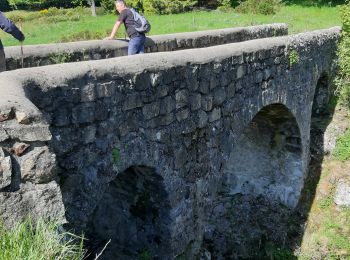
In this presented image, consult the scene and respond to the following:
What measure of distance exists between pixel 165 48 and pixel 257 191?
4082 mm

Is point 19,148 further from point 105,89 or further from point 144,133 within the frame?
point 144,133

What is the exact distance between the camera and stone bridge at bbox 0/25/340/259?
294 cm

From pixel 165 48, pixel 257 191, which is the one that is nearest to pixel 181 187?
pixel 165 48

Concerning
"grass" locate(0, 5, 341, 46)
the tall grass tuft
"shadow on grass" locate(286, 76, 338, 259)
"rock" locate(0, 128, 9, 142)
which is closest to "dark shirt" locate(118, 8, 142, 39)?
"rock" locate(0, 128, 9, 142)

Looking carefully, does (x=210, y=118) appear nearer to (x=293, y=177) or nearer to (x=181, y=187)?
(x=181, y=187)

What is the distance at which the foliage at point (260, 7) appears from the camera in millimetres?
23297

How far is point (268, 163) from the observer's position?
10.7 metres

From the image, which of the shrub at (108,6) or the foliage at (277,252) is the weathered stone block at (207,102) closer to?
the foliage at (277,252)

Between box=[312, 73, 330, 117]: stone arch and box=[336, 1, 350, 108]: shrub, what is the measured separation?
0.33m

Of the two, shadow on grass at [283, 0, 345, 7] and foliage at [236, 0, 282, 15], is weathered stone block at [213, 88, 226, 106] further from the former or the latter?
shadow on grass at [283, 0, 345, 7]

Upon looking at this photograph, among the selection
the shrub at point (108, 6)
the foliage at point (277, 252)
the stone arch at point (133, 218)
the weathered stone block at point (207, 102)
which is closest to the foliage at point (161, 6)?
the shrub at point (108, 6)

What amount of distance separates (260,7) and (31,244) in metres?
22.7

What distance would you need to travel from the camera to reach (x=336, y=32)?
1188 cm

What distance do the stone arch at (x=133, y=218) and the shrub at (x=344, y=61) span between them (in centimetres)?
784
